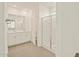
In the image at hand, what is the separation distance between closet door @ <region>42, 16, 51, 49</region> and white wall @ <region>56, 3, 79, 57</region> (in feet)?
10.2

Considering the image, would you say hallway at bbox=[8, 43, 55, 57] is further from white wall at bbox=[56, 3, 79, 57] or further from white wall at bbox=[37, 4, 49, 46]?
white wall at bbox=[56, 3, 79, 57]

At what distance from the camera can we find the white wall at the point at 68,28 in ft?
3.75

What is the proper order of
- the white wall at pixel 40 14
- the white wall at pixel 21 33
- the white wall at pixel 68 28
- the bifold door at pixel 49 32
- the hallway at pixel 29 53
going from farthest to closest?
the white wall at pixel 21 33 < the white wall at pixel 40 14 < the bifold door at pixel 49 32 < the hallway at pixel 29 53 < the white wall at pixel 68 28

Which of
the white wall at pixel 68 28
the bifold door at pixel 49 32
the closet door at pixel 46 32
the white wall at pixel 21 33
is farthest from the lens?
the white wall at pixel 21 33

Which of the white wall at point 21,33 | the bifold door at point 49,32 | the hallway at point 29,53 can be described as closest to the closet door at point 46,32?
the bifold door at point 49,32

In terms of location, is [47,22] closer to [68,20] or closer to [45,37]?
[45,37]

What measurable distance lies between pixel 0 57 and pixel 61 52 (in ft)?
2.22

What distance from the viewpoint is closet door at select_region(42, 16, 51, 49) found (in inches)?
172

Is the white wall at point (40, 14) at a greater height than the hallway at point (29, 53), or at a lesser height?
greater

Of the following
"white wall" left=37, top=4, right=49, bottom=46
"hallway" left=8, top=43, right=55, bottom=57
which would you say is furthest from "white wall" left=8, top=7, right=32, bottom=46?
"white wall" left=37, top=4, right=49, bottom=46

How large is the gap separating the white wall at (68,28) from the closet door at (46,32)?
10.2ft

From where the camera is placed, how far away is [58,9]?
1.21 meters

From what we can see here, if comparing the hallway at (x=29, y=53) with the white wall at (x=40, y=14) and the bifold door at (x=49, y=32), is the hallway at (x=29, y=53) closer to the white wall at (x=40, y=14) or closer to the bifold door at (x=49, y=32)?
the bifold door at (x=49, y=32)

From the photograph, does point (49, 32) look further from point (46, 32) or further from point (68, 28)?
point (68, 28)
